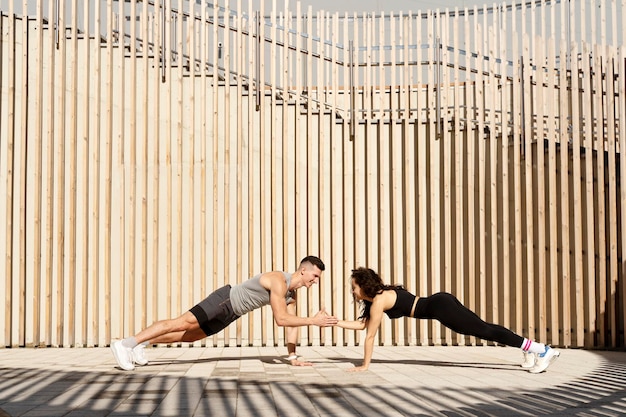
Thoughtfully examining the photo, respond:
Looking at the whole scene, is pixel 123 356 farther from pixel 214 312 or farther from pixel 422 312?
pixel 422 312

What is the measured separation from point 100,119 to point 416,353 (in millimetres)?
3422

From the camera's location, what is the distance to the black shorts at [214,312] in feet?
19.9

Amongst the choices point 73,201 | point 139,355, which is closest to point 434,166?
point 73,201

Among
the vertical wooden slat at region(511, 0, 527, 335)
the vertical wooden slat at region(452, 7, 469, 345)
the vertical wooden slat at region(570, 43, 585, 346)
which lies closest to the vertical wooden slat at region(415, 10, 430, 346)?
the vertical wooden slat at region(452, 7, 469, 345)

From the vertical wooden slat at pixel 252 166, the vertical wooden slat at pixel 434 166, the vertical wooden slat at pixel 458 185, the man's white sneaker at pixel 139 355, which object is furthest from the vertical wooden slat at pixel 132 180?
the vertical wooden slat at pixel 458 185

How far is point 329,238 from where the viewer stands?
318 inches

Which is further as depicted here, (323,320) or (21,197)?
(21,197)

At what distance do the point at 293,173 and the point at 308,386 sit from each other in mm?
3535

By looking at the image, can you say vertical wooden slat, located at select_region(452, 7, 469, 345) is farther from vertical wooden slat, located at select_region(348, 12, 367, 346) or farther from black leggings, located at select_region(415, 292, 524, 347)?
black leggings, located at select_region(415, 292, 524, 347)

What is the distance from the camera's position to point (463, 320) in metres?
5.89

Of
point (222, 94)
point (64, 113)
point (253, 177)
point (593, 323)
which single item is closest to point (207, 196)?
point (253, 177)

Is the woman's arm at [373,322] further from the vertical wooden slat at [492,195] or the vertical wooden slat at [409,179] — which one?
the vertical wooden slat at [492,195]

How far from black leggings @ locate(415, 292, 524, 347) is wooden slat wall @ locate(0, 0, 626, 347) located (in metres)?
2.04

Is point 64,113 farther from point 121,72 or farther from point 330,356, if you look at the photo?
point 330,356
